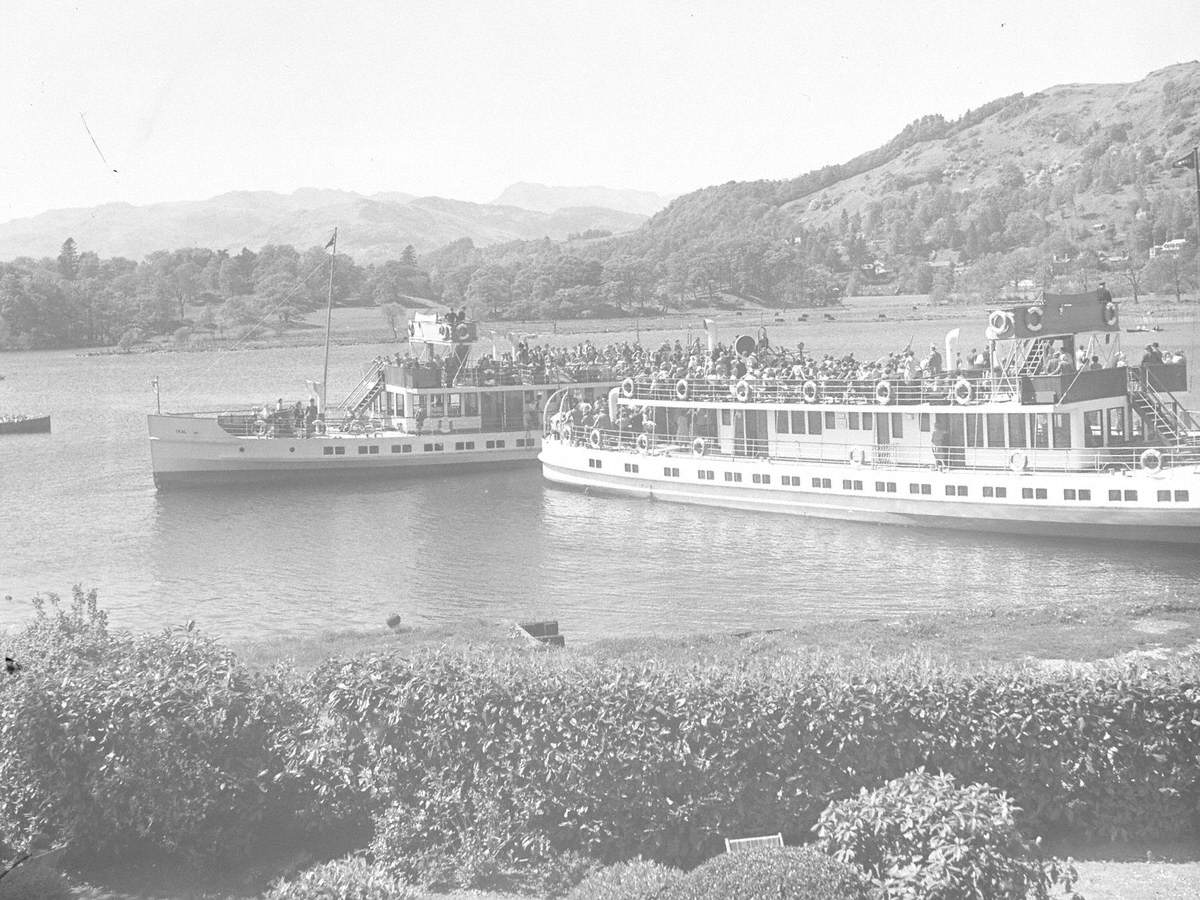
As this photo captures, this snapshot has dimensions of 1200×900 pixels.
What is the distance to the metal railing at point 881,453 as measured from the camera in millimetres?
41062

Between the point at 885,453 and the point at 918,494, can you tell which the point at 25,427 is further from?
the point at 918,494

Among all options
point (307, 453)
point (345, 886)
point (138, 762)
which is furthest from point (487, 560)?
point (345, 886)

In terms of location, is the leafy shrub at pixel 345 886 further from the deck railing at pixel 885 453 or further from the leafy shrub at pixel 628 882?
the deck railing at pixel 885 453

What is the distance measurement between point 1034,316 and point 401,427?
108 ft

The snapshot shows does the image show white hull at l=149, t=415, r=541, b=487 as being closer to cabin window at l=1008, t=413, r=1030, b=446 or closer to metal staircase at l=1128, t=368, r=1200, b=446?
cabin window at l=1008, t=413, r=1030, b=446

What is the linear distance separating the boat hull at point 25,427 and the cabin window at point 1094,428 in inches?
2474

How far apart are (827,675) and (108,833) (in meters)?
8.08

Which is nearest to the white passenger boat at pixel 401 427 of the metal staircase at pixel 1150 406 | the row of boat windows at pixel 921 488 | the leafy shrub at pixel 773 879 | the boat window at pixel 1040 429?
the row of boat windows at pixel 921 488

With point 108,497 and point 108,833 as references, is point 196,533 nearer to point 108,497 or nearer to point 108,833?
point 108,497

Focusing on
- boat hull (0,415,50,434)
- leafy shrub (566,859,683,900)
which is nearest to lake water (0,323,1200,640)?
leafy shrub (566,859,683,900)

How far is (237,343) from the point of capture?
565 feet

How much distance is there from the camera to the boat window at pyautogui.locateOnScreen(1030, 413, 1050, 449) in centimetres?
4219

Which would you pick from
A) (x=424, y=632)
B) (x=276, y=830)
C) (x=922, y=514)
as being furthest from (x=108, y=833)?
(x=922, y=514)

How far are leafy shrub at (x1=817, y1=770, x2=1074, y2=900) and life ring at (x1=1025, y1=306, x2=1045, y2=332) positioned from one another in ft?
105
